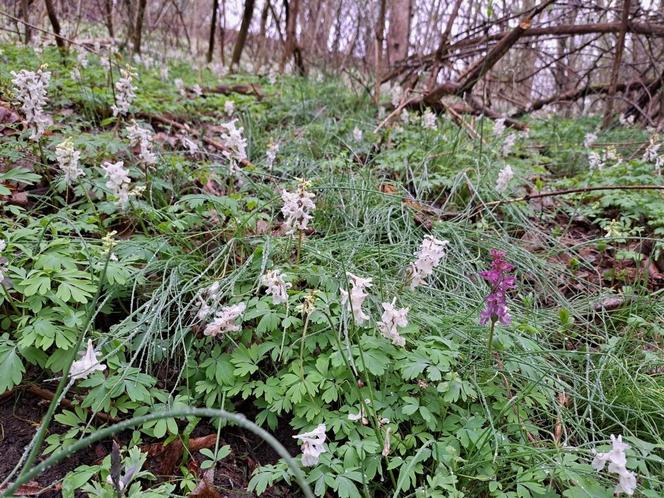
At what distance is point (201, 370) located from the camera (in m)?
1.92

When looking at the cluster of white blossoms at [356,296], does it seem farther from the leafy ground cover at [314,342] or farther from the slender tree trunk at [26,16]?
the slender tree trunk at [26,16]

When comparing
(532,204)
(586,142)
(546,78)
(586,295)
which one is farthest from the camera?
(546,78)

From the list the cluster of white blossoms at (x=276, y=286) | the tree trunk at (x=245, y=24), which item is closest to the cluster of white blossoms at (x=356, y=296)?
the cluster of white blossoms at (x=276, y=286)

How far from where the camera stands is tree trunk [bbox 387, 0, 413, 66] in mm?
7703

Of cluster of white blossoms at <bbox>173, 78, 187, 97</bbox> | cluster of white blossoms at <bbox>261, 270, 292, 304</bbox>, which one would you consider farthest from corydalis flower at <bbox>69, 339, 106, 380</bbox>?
cluster of white blossoms at <bbox>173, 78, 187, 97</bbox>

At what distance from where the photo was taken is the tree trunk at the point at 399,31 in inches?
303

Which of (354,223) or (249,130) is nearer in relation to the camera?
(354,223)

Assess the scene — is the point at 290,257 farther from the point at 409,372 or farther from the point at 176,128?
the point at 176,128

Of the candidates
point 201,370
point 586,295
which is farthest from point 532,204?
point 201,370

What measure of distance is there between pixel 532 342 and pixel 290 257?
1302 mm

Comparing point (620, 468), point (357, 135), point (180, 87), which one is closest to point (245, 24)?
point (180, 87)

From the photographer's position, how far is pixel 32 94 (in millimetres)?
2516

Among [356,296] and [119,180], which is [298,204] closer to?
[356,296]

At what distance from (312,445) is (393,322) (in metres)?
0.57
